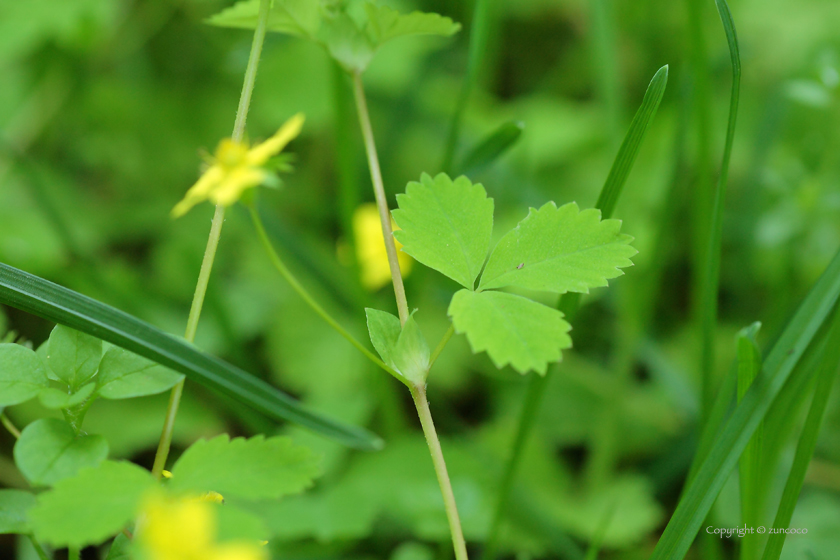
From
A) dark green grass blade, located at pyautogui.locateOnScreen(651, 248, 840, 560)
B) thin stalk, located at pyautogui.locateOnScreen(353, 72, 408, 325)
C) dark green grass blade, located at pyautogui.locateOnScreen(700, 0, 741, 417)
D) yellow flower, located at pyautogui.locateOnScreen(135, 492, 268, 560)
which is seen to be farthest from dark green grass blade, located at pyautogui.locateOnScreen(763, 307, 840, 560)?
yellow flower, located at pyautogui.locateOnScreen(135, 492, 268, 560)

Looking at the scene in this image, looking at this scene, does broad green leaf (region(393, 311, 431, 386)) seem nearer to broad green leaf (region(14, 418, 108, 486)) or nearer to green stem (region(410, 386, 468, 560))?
green stem (region(410, 386, 468, 560))

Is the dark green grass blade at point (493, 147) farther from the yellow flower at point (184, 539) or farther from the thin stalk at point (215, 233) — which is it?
the yellow flower at point (184, 539)

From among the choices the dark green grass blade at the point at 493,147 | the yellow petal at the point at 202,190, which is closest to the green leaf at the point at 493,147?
the dark green grass blade at the point at 493,147

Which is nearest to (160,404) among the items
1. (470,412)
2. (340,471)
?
(340,471)

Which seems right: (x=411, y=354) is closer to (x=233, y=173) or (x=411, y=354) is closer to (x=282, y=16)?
(x=233, y=173)

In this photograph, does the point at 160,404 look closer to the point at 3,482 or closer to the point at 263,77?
the point at 3,482

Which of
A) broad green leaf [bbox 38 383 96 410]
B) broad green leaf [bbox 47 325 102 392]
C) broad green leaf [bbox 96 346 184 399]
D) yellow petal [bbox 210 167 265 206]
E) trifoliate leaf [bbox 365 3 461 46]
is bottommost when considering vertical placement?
broad green leaf [bbox 38 383 96 410]
